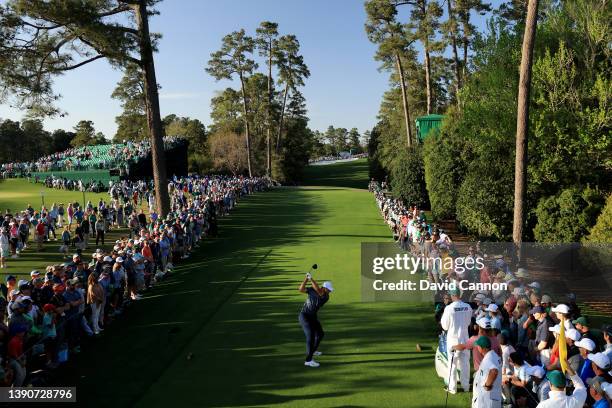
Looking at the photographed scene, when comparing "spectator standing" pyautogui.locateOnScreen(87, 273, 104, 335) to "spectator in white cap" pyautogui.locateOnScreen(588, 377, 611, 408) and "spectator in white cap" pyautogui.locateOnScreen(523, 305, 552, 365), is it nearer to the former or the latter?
"spectator in white cap" pyautogui.locateOnScreen(523, 305, 552, 365)

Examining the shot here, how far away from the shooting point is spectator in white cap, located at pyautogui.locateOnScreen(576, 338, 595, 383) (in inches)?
233

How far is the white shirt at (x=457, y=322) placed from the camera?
722 cm

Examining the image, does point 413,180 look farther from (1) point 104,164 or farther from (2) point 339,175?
(2) point 339,175

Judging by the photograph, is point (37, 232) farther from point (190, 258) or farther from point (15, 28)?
point (15, 28)

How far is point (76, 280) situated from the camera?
388 inches

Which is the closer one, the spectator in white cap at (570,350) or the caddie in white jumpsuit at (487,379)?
the caddie in white jumpsuit at (487,379)

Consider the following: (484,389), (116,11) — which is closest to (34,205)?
(116,11)

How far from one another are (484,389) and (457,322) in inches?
51.8

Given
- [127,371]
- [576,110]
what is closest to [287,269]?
[127,371]

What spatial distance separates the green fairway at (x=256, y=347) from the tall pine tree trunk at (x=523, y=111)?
17.2 ft

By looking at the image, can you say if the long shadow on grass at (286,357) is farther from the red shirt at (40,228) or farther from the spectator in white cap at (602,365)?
the red shirt at (40,228)

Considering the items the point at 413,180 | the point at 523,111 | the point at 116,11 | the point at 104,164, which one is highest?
the point at 116,11

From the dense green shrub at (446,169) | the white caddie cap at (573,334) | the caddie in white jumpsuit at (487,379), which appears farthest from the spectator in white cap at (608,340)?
the dense green shrub at (446,169)

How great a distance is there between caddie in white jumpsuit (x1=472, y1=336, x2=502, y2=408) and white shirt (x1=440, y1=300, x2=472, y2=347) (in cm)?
110
